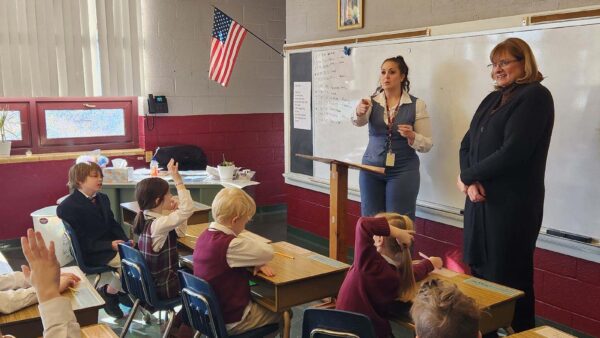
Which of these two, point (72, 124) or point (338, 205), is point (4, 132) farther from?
point (338, 205)

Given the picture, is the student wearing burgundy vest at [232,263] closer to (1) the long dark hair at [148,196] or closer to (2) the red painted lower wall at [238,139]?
(1) the long dark hair at [148,196]

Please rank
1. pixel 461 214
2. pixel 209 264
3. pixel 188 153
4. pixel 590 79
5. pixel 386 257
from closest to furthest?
pixel 386 257 < pixel 209 264 < pixel 590 79 < pixel 461 214 < pixel 188 153

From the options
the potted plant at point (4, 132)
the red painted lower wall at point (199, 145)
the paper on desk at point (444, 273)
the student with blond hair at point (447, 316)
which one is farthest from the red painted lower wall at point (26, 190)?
the student with blond hair at point (447, 316)

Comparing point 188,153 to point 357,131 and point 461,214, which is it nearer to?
point 357,131

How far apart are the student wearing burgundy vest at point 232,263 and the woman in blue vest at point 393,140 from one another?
55.1 inches

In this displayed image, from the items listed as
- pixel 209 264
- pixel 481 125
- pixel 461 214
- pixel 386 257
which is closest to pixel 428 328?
pixel 386 257

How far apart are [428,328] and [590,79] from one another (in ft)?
6.80

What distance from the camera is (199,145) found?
20.1 feet

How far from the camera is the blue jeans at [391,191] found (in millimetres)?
3582

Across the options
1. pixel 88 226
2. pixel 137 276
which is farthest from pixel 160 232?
pixel 88 226

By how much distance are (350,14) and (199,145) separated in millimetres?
2478

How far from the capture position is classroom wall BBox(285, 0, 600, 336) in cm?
310

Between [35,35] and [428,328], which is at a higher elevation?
[35,35]

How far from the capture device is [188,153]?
5793 millimetres
